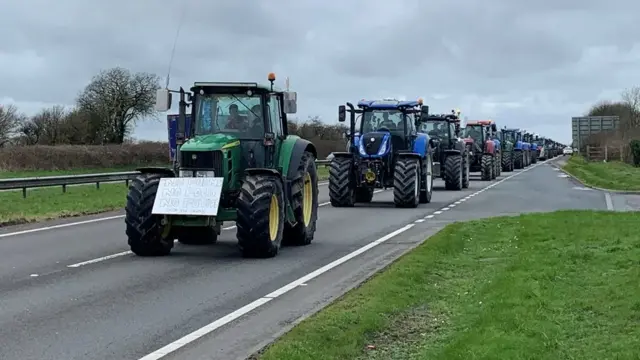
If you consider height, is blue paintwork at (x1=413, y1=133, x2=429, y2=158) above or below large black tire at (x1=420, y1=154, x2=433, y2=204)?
above

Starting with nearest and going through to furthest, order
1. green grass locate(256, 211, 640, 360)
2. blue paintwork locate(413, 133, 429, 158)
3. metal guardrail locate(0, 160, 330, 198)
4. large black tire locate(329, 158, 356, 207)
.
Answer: green grass locate(256, 211, 640, 360), large black tire locate(329, 158, 356, 207), metal guardrail locate(0, 160, 330, 198), blue paintwork locate(413, 133, 429, 158)

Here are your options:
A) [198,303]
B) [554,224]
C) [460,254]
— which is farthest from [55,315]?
[554,224]

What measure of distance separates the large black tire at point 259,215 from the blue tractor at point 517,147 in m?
49.0

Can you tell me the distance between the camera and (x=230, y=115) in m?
15.0

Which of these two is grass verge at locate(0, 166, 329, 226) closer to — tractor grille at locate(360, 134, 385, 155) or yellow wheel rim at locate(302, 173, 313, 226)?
tractor grille at locate(360, 134, 385, 155)

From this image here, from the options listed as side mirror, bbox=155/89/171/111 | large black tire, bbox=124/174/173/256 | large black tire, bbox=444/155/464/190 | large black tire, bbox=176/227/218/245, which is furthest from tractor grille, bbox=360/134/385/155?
large black tire, bbox=124/174/173/256

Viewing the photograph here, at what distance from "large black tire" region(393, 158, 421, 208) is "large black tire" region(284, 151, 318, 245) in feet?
26.3

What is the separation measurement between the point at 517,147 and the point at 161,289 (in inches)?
2307

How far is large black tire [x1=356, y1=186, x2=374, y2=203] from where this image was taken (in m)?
27.2

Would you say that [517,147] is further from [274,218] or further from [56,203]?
[274,218]

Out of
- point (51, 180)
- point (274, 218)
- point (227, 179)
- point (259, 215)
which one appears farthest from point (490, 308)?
point (51, 180)

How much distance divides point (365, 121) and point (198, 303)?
16.7m

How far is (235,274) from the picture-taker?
485 inches

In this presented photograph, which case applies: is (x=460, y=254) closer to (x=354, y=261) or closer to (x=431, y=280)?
(x=354, y=261)
